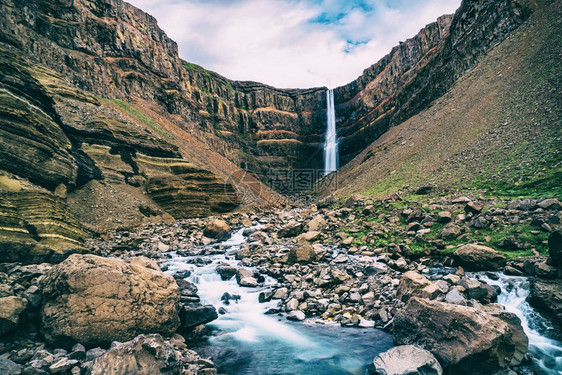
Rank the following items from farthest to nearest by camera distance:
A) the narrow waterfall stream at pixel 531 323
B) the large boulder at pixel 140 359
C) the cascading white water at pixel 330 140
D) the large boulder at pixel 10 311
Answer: the cascading white water at pixel 330 140 → the narrow waterfall stream at pixel 531 323 → the large boulder at pixel 10 311 → the large boulder at pixel 140 359

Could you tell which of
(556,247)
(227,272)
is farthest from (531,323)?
(227,272)

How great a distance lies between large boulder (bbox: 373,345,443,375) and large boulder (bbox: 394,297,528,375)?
1.20ft

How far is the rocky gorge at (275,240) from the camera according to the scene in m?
5.90

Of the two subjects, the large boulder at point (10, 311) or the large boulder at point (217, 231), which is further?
the large boulder at point (217, 231)

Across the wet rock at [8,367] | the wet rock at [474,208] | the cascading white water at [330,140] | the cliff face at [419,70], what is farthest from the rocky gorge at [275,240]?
the cascading white water at [330,140]

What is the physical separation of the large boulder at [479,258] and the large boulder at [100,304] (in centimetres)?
1105

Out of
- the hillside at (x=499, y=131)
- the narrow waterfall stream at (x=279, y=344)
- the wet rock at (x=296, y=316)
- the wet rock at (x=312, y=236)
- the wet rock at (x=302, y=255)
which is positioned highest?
the hillside at (x=499, y=131)

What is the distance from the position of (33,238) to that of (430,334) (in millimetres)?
14487

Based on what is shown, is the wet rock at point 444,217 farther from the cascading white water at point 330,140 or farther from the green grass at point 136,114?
the cascading white water at point 330,140

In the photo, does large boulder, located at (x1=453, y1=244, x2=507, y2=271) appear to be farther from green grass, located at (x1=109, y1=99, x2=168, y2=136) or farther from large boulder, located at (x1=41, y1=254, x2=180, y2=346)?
green grass, located at (x1=109, y1=99, x2=168, y2=136)

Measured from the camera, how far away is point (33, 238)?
10164 mm

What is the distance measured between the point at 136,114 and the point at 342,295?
41.1m

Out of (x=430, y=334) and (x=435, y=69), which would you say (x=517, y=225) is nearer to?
(x=430, y=334)

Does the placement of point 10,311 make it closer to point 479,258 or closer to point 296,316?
point 296,316
